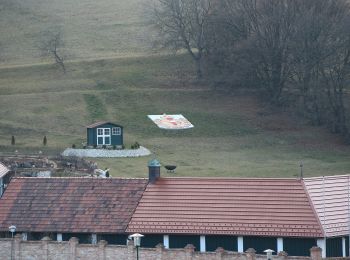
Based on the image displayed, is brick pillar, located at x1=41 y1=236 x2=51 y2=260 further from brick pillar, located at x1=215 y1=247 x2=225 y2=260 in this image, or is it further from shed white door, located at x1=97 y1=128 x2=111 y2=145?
shed white door, located at x1=97 y1=128 x2=111 y2=145

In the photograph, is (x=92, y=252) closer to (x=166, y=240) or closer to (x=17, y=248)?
(x=17, y=248)

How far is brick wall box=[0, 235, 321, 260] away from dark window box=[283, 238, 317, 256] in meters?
4.66

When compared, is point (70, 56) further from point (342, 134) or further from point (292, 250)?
point (292, 250)

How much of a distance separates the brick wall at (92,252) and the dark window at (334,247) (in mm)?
4803

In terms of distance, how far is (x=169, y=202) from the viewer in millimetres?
70312

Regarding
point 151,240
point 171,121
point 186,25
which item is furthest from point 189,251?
point 186,25

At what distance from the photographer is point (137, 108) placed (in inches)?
4909

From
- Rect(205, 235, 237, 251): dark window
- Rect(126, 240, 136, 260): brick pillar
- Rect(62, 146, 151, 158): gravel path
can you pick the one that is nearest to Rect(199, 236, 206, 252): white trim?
Rect(205, 235, 237, 251): dark window

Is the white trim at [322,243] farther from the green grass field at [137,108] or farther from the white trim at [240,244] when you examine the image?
the green grass field at [137,108]

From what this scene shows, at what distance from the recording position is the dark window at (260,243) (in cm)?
6681

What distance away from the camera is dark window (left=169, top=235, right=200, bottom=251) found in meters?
67.9

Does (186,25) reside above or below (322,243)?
above

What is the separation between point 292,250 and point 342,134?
166 feet

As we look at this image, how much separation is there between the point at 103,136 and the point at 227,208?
132 ft
